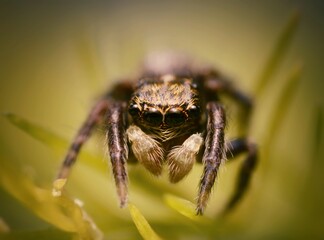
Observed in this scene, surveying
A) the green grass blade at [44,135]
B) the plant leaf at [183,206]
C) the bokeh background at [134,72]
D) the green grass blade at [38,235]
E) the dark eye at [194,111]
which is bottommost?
the bokeh background at [134,72]

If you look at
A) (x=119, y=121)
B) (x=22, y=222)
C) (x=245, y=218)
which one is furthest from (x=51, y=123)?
(x=119, y=121)

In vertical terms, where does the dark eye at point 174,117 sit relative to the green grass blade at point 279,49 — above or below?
above

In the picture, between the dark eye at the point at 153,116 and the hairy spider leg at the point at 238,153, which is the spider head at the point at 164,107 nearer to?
the dark eye at the point at 153,116

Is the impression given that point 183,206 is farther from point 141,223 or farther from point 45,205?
point 45,205

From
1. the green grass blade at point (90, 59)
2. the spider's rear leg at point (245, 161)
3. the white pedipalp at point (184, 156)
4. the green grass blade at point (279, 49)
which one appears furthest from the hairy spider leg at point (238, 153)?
the green grass blade at point (90, 59)

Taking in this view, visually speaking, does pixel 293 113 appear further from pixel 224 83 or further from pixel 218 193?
pixel 224 83

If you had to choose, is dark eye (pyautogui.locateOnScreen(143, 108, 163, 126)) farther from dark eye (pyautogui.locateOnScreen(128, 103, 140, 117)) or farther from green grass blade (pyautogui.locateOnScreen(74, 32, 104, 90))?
green grass blade (pyautogui.locateOnScreen(74, 32, 104, 90))

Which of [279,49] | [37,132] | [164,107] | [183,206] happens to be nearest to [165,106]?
[164,107]
